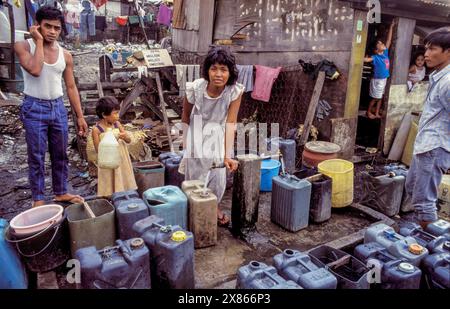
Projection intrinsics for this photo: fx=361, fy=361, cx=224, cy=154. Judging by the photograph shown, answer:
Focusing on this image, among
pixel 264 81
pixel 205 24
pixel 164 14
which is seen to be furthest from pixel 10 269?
pixel 164 14

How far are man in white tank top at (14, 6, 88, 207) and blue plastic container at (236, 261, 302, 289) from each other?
298 centimetres

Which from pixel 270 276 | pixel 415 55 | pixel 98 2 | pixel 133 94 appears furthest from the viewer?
Result: pixel 98 2

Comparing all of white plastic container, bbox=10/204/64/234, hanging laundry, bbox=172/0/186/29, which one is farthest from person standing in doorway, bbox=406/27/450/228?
hanging laundry, bbox=172/0/186/29

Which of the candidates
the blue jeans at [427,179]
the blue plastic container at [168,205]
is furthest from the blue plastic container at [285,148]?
the blue plastic container at [168,205]

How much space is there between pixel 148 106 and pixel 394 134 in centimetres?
635

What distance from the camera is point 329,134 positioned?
8266 millimetres

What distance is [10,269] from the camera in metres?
3.35

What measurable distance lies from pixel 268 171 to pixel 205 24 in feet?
23.3

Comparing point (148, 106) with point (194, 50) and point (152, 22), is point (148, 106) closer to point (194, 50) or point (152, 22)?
point (194, 50)

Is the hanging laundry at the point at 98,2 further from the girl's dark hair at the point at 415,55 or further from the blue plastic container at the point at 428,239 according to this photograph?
the blue plastic container at the point at 428,239

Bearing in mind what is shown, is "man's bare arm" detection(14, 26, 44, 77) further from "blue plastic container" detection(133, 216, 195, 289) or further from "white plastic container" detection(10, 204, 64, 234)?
"blue plastic container" detection(133, 216, 195, 289)

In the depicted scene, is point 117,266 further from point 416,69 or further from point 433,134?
point 416,69
